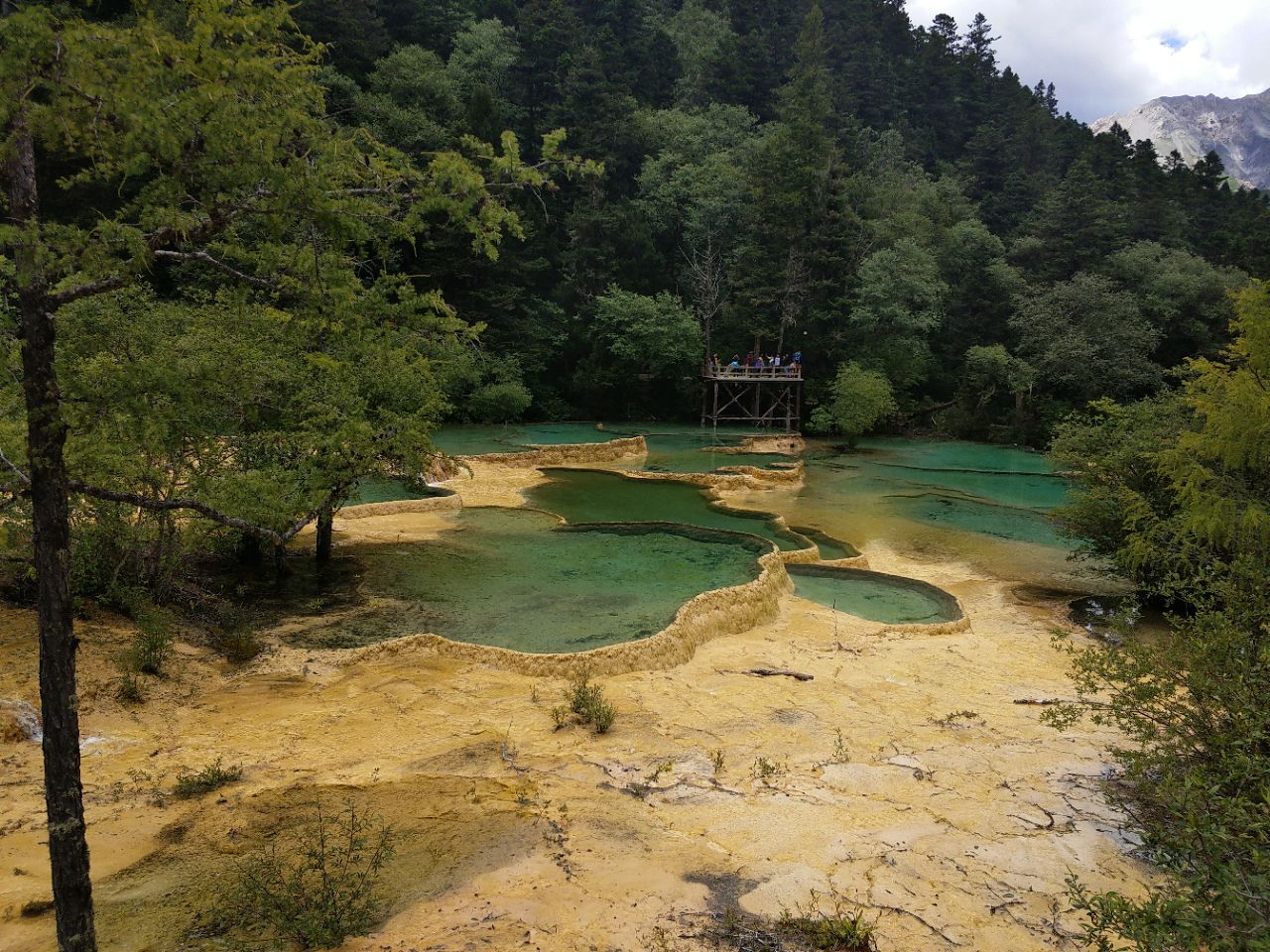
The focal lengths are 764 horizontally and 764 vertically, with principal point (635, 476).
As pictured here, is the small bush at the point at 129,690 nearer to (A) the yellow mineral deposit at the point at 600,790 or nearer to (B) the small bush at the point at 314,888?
(A) the yellow mineral deposit at the point at 600,790

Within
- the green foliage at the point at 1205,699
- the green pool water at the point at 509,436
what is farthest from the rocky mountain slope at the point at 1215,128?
the green foliage at the point at 1205,699

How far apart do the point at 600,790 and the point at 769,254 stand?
32450 mm

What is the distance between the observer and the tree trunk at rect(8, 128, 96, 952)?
339 centimetres

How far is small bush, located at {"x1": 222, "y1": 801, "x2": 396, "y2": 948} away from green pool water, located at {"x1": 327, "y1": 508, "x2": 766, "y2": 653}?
13.6 feet

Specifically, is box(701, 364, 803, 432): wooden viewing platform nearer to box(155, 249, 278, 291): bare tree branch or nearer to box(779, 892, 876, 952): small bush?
box(779, 892, 876, 952): small bush

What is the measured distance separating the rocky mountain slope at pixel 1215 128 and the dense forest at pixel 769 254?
13536 cm

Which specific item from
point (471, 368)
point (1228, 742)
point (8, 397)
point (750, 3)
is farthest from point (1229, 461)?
point (750, 3)

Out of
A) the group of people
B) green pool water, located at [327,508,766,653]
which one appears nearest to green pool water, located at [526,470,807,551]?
green pool water, located at [327,508,766,653]

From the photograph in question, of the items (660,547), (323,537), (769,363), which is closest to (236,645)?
(323,537)

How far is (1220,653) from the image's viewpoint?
5.01m

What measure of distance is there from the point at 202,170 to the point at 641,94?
49.5 m

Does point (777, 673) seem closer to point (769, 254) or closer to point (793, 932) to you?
point (793, 932)

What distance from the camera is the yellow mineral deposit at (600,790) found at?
182 inches

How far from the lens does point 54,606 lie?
351 cm
